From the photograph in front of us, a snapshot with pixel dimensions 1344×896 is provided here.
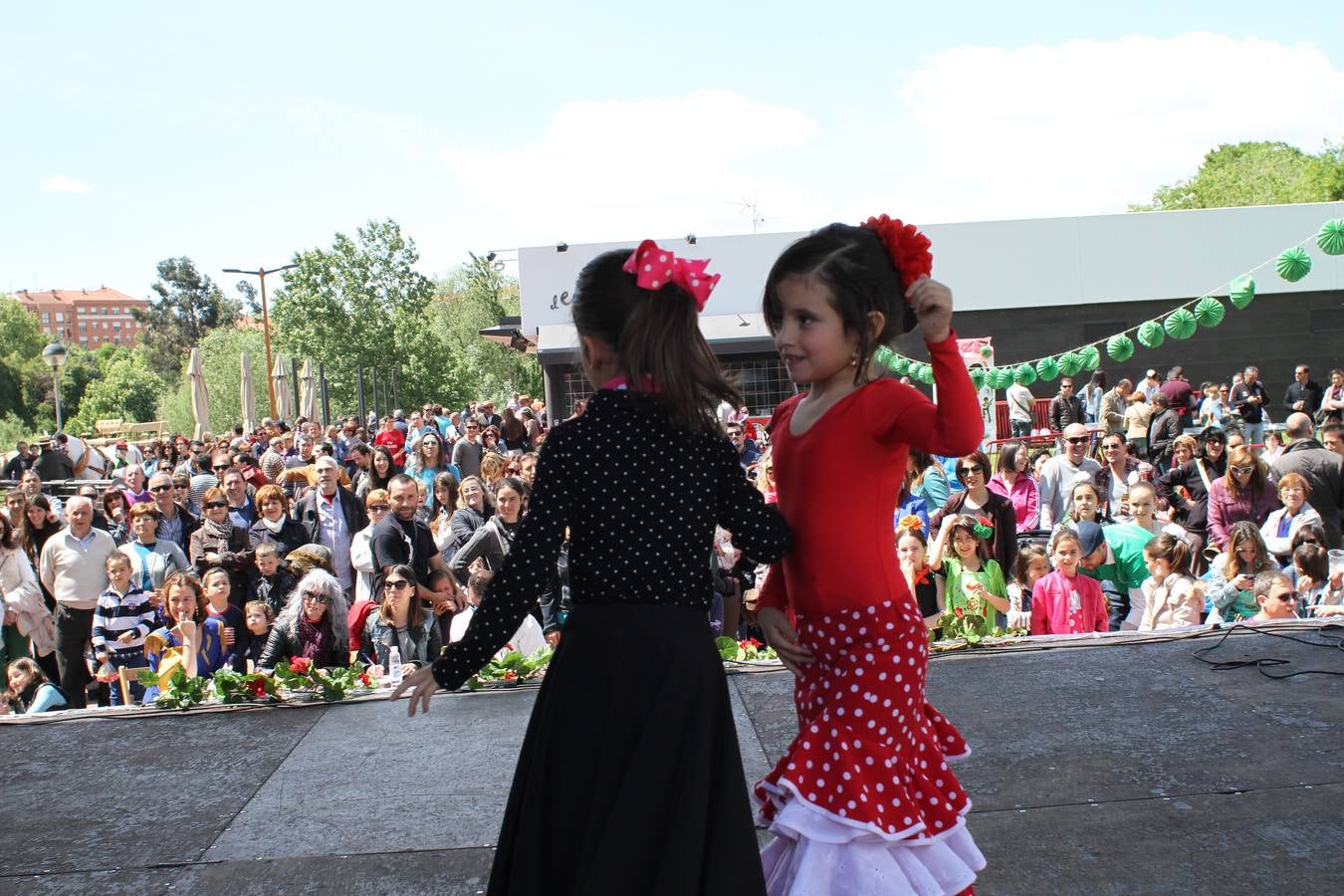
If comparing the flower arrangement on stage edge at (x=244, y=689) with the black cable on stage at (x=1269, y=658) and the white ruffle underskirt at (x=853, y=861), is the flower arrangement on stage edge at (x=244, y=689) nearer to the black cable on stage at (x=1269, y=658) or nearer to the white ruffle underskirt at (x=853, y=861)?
the white ruffle underskirt at (x=853, y=861)

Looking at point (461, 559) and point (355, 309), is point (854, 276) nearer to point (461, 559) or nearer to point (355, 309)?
point (461, 559)

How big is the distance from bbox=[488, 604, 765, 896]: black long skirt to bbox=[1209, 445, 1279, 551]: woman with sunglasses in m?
7.01

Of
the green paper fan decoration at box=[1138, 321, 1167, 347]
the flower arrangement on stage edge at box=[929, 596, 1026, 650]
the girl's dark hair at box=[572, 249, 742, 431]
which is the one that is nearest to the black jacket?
the flower arrangement on stage edge at box=[929, 596, 1026, 650]

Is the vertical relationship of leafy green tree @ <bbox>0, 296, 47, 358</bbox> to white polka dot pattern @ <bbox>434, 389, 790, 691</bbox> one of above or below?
above

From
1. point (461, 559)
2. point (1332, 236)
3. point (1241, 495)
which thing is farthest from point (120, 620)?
point (1332, 236)

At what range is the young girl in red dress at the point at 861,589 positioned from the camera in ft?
7.64

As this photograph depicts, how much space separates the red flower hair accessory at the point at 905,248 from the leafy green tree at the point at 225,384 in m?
54.1

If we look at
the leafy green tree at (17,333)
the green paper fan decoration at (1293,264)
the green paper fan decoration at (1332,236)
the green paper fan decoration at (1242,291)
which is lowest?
the green paper fan decoration at (1242,291)

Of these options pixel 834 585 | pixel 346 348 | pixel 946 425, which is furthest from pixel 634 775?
pixel 346 348

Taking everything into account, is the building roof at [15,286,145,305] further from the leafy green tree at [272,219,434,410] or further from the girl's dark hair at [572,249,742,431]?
the girl's dark hair at [572,249,742,431]

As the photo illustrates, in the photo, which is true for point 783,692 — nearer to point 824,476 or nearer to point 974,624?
point 974,624

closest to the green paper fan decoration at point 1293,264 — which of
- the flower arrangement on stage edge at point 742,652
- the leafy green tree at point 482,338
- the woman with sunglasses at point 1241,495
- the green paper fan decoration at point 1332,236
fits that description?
the green paper fan decoration at point 1332,236

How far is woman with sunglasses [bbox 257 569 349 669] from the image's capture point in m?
6.40

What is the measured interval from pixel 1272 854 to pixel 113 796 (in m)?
3.48
